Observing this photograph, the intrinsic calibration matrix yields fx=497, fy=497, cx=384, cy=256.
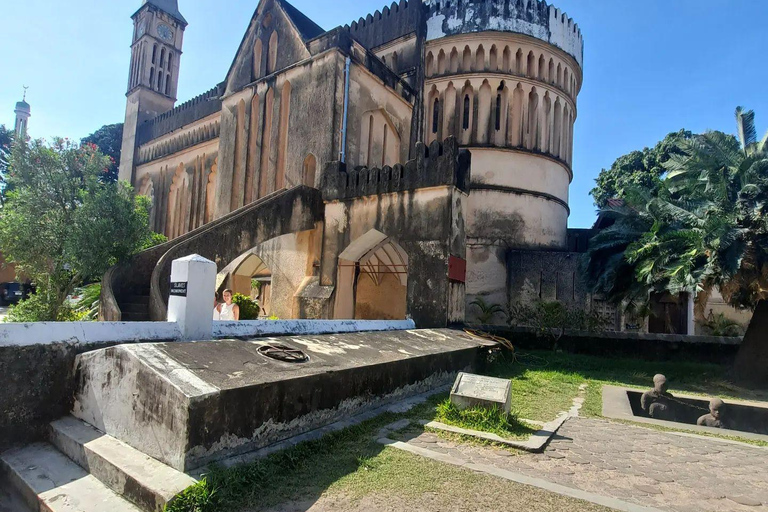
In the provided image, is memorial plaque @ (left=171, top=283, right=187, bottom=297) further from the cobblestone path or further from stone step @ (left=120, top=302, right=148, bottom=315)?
stone step @ (left=120, top=302, right=148, bottom=315)

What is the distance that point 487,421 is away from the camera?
16.3 ft

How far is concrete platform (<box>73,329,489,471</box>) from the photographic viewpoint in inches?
127

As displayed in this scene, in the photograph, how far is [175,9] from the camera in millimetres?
31859

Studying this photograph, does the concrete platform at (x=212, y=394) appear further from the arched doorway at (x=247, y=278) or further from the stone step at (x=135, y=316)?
the arched doorway at (x=247, y=278)

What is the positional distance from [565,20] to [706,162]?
33.5 ft

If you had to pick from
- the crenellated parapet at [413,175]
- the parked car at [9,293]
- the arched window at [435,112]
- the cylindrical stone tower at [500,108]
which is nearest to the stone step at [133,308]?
the crenellated parapet at [413,175]

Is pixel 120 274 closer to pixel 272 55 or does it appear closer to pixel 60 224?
pixel 60 224

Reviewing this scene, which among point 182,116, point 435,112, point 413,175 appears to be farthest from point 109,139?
point 413,175

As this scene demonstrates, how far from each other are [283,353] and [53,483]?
1.91 meters

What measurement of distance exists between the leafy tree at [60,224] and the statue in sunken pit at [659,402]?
32.6 ft

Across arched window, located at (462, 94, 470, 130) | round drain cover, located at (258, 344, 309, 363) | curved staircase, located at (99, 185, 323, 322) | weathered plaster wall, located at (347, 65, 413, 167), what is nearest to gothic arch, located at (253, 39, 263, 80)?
→ weathered plaster wall, located at (347, 65, 413, 167)

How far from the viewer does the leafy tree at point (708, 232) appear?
29.5 feet

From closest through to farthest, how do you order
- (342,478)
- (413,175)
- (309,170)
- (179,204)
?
(342,478), (413,175), (309,170), (179,204)

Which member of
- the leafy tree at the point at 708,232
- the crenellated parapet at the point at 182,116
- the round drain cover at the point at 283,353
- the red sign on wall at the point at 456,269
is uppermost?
the crenellated parapet at the point at 182,116
